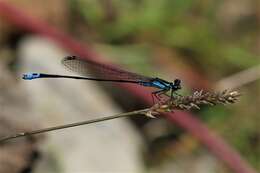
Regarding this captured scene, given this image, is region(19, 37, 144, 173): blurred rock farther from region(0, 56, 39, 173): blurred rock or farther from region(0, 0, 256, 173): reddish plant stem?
region(0, 56, 39, 173): blurred rock

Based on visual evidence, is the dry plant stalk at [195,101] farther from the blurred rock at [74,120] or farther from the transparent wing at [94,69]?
the blurred rock at [74,120]

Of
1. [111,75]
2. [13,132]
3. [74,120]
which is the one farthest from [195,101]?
[74,120]

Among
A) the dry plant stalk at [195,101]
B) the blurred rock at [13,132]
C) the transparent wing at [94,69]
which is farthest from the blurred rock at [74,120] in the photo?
the dry plant stalk at [195,101]

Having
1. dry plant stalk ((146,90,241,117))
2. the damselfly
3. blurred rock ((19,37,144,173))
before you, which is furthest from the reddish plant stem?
dry plant stalk ((146,90,241,117))

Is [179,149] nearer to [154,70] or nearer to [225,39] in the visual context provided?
[154,70]

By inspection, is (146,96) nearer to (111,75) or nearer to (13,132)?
(111,75)
